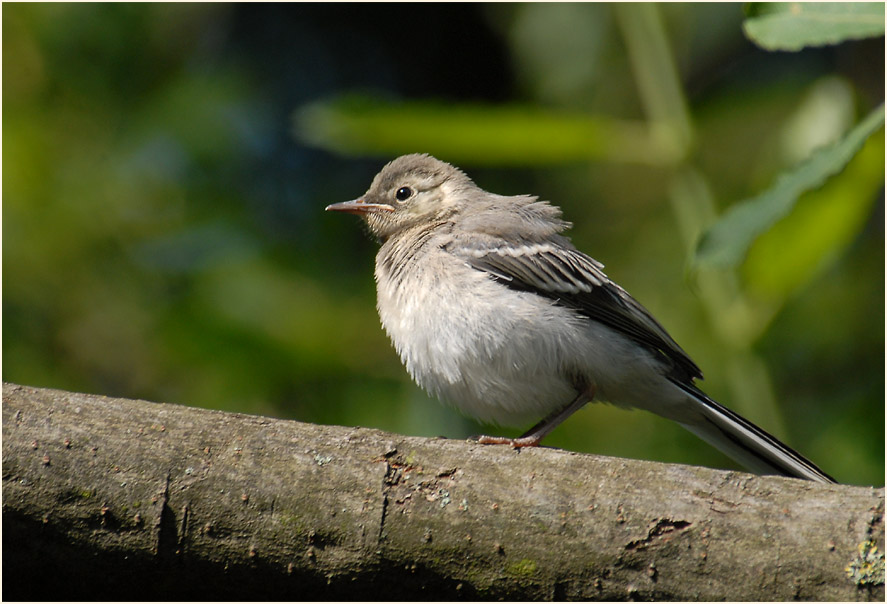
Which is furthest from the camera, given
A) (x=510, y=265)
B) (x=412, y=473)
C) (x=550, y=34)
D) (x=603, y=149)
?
(x=550, y=34)

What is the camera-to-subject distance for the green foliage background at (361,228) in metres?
4.80

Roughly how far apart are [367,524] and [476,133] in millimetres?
2431

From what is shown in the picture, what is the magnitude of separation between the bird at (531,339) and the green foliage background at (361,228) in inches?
13.5

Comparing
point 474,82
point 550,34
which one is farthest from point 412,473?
point 474,82

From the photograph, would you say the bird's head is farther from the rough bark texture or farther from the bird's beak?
the rough bark texture

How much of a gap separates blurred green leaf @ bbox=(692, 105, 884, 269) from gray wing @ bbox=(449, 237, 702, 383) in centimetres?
165

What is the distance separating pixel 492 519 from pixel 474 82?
273 inches

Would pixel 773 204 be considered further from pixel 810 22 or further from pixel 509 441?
pixel 509 441

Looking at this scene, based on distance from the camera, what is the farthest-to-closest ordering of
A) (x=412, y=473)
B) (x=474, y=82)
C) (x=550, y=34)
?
1. (x=474, y=82)
2. (x=550, y=34)
3. (x=412, y=473)

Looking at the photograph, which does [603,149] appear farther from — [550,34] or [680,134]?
[550,34]

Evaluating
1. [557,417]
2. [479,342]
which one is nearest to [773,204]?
[479,342]

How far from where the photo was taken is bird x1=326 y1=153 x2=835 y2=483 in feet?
15.1

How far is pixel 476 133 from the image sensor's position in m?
4.69

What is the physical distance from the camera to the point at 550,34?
7.34 metres
